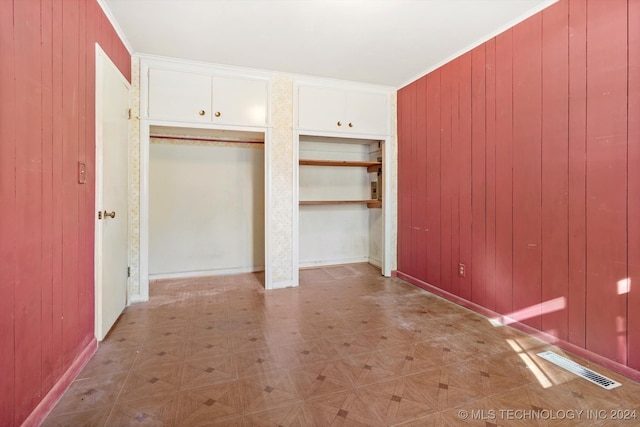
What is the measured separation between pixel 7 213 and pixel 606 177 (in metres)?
3.21

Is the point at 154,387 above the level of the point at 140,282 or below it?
below

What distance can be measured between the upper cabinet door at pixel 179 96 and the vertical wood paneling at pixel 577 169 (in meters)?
3.29

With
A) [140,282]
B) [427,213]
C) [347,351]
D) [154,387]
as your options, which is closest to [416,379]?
[347,351]

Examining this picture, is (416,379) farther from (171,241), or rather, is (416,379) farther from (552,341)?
(171,241)

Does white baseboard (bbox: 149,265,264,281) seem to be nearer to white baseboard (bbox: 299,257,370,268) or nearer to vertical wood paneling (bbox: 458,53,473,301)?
white baseboard (bbox: 299,257,370,268)

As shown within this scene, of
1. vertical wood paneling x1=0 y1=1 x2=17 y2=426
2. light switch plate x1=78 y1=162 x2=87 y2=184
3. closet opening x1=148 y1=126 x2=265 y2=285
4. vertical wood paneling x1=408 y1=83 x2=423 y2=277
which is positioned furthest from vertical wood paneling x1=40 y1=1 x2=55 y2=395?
vertical wood paneling x1=408 y1=83 x2=423 y2=277

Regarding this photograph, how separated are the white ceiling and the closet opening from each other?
1095mm

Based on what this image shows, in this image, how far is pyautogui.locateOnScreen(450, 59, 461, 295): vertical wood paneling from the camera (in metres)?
3.33

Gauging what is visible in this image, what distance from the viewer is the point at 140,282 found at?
3418 mm

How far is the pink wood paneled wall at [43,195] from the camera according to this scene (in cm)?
134

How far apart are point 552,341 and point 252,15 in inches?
134

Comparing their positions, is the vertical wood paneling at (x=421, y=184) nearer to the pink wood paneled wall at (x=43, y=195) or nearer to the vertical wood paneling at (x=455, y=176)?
the vertical wood paneling at (x=455, y=176)

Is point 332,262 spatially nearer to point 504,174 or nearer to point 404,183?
point 404,183

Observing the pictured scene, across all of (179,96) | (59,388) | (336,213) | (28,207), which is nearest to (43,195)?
(28,207)
